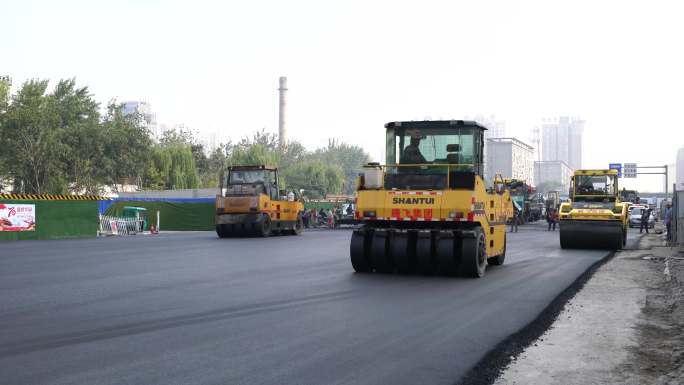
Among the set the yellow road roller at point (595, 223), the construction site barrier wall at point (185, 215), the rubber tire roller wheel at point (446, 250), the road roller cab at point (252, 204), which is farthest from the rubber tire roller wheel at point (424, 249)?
the construction site barrier wall at point (185, 215)

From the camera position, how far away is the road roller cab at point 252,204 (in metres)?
28.5

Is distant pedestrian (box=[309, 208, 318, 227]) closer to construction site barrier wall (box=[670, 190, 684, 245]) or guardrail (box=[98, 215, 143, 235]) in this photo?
guardrail (box=[98, 215, 143, 235])

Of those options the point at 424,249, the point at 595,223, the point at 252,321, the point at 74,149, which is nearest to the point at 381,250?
the point at 424,249

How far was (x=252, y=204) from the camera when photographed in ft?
93.4

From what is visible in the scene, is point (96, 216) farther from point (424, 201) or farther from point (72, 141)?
point (72, 141)

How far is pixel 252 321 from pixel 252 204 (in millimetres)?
20338

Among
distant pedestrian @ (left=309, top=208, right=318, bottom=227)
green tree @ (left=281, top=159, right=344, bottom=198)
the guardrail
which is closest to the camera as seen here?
the guardrail

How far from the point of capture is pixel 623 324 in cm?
855

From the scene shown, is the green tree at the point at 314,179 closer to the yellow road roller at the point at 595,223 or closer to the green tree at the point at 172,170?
the green tree at the point at 172,170

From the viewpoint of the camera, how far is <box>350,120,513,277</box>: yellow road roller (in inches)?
523

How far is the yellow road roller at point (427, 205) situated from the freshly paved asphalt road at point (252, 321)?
0.51 m

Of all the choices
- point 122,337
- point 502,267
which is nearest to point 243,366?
point 122,337

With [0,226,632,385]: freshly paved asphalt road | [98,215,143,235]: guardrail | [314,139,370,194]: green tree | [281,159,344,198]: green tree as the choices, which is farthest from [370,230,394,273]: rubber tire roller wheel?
[314,139,370,194]: green tree

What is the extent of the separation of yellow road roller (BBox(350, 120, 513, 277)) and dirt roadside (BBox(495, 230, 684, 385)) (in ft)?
7.80
